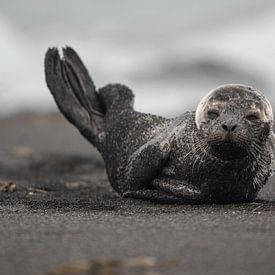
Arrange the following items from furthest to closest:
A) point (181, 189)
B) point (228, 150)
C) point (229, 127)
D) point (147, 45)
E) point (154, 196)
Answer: point (147, 45)
point (154, 196)
point (181, 189)
point (228, 150)
point (229, 127)

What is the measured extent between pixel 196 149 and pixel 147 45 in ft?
55.3

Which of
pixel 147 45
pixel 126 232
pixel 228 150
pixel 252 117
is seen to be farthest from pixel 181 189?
pixel 147 45

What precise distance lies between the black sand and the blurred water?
9713mm

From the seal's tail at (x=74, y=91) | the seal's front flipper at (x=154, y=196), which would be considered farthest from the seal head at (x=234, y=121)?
the seal's tail at (x=74, y=91)

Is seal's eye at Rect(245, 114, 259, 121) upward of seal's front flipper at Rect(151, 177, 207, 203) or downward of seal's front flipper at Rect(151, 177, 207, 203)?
upward

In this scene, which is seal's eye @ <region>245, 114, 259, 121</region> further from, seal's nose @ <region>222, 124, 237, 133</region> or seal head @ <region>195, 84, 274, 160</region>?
seal's nose @ <region>222, 124, 237, 133</region>

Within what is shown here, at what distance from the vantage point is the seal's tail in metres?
7.48

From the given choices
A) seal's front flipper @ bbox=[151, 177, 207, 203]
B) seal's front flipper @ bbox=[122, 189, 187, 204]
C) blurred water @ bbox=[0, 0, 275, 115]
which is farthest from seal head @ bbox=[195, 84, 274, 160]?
blurred water @ bbox=[0, 0, 275, 115]

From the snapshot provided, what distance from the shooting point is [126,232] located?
4484 mm

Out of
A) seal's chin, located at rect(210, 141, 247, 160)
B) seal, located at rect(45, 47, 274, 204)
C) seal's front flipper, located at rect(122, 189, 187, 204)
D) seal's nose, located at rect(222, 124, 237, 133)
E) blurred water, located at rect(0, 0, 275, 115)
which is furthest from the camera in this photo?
blurred water, located at rect(0, 0, 275, 115)

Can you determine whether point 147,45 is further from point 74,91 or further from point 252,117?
point 252,117

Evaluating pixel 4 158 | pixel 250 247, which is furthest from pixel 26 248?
pixel 4 158

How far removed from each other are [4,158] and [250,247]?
20.0ft

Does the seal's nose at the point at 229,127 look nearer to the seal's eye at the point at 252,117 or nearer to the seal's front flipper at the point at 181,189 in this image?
the seal's eye at the point at 252,117
